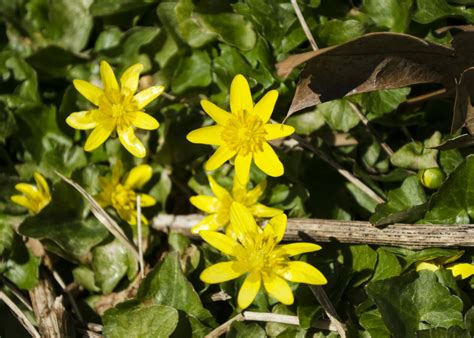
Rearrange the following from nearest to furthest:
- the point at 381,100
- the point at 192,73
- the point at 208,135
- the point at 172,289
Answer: the point at 208,135 → the point at 172,289 → the point at 381,100 → the point at 192,73

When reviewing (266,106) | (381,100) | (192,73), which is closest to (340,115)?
(381,100)

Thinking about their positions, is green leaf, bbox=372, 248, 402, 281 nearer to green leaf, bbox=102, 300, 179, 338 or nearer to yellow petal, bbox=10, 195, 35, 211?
green leaf, bbox=102, 300, 179, 338

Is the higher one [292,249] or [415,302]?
[292,249]

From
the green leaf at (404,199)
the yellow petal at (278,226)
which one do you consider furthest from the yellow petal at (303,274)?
the green leaf at (404,199)

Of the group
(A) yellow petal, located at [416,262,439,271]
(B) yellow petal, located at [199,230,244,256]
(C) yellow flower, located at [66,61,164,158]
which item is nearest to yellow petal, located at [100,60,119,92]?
(C) yellow flower, located at [66,61,164,158]

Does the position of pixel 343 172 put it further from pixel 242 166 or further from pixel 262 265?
pixel 262 265

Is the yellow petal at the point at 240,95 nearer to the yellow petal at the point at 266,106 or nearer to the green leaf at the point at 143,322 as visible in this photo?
the yellow petal at the point at 266,106

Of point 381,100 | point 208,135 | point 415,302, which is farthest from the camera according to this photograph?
point 381,100
